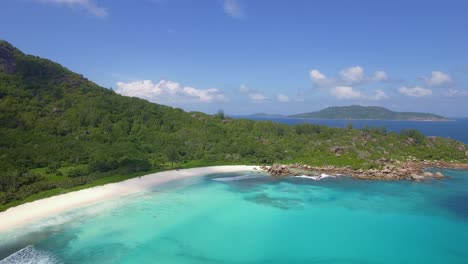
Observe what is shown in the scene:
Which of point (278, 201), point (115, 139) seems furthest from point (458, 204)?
point (115, 139)

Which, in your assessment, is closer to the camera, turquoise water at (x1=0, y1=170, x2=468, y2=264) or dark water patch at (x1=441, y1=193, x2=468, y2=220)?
turquoise water at (x1=0, y1=170, x2=468, y2=264)

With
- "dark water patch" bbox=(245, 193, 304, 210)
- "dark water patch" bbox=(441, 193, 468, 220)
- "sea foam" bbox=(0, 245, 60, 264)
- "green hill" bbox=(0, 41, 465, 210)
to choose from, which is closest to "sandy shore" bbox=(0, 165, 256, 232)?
"green hill" bbox=(0, 41, 465, 210)

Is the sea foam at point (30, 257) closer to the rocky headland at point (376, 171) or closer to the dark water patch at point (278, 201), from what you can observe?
the dark water patch at point (278, 201)

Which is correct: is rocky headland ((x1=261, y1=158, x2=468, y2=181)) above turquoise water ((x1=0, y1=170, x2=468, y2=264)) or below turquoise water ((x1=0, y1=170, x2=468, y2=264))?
above

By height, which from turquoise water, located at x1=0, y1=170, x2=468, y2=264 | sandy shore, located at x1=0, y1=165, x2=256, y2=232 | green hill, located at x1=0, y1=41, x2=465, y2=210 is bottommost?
turquoise water, located at x1=0, y1=170, x2=468, y2=264

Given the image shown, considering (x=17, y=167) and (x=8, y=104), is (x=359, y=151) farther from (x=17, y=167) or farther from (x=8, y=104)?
(x=8, y=104)

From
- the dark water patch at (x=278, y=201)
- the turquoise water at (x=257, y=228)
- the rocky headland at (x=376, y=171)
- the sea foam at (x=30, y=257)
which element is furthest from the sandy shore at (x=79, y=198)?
the dark water patch at (x=278, y=201)

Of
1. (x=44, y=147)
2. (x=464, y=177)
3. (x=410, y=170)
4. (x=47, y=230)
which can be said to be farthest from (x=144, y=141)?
(x=464, y=177)

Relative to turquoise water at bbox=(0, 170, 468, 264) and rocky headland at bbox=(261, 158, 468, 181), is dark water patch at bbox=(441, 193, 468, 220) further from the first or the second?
rocky headland at bbox=(261, 158, 468, 181)
